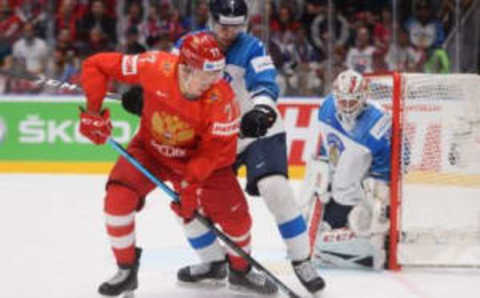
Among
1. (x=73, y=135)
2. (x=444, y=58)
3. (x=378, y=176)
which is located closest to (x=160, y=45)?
(x=73, y=135)

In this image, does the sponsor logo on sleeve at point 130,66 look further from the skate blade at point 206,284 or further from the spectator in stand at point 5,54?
the spectator in stand at point 5,54

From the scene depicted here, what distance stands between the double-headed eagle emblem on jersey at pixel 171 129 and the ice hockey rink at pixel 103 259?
658 millimetres

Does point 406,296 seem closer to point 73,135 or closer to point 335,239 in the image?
point 335,239

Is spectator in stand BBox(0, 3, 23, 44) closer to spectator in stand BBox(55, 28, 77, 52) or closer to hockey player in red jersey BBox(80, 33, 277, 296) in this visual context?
spectator in stand BBox(55, 28, 77, 52)

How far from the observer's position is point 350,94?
4133 mm

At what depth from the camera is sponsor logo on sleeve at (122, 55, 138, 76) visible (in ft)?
10.9

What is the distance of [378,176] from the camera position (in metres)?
4.28

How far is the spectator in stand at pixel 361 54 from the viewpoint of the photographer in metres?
7.91

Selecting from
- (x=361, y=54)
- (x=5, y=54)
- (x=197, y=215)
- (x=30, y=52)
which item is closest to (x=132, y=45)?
(x=30, y=52)

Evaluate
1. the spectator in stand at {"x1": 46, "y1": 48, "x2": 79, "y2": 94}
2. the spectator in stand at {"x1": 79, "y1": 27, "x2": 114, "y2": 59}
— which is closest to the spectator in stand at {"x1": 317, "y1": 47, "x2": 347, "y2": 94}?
the spectator in stand at {"x1": 79, "y1": 27, "x2": 114, "y2": 59}

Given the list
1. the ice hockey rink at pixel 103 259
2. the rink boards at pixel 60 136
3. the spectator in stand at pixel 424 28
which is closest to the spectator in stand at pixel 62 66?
the rink boards at pixel 60 136

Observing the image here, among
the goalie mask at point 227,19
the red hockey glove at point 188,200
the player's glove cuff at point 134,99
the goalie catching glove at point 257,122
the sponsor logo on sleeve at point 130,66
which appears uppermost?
the goalie mask at point 227,19

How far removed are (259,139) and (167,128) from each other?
17.8 inches

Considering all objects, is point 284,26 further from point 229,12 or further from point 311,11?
point 229,12
